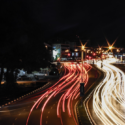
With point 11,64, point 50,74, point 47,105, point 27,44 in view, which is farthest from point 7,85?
point 50,74

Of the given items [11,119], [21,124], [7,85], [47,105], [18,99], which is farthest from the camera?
[7,85]

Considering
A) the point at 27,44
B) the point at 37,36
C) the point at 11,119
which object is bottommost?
the point at 11,119

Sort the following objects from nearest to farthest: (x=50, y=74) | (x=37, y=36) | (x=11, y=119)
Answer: (x=11, y=119)
(x=37, y=36)
(x=50, y=74)

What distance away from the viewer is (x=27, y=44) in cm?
2522

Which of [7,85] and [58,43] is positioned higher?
[58,43]

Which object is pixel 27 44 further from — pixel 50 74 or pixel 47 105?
pixel 50 74

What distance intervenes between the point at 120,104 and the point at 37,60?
1323 centimetres

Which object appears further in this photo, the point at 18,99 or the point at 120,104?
the point at 18,99

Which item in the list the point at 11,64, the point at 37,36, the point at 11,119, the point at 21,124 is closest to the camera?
the point at 21,124

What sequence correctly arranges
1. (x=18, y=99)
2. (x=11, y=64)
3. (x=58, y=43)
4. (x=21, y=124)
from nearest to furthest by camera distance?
1. (x=21, y=124)
2. (x=18, y=99)
3. (x=11, y=64)
4. (x=58, y=43)

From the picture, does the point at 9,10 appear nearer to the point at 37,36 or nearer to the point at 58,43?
the point at 37,36

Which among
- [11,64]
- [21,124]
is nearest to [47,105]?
[21,124]

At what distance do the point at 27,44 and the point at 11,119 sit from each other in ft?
40.4

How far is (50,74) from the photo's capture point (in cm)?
4950
